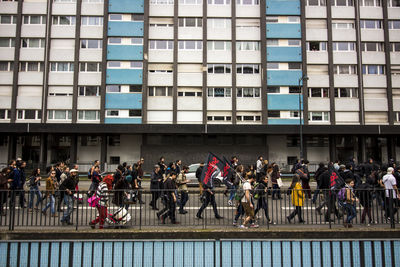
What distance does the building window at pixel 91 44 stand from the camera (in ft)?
95.9

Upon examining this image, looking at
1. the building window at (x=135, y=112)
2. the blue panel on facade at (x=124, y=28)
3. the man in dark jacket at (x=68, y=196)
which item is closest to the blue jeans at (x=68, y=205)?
the man in dark jacket at (x=68, y=196)

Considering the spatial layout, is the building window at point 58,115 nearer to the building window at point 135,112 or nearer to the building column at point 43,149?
the building column at point 43,149

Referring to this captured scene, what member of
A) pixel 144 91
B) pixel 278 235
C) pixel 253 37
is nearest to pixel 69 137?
pixel 144 91

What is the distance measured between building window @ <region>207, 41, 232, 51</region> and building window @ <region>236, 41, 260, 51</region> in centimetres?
99

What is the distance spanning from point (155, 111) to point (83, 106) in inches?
303

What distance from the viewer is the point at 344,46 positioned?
30.0 meters

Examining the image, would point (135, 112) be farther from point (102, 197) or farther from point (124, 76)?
point (102, 197)

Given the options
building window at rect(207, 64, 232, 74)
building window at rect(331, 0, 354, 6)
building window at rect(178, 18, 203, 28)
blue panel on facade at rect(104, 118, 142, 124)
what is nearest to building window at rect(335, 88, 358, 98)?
building window at rect(331, 0, 354, 6)

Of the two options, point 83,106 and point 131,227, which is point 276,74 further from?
point 131,227

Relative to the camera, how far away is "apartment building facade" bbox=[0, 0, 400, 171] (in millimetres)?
28750

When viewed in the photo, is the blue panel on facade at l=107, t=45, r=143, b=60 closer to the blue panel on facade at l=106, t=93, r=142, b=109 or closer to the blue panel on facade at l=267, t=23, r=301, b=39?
the blue panel on facade at l=106, t=93, r=142, b=109

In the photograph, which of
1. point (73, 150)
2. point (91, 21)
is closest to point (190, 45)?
point (91, 21)

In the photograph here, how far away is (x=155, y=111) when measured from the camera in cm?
2881

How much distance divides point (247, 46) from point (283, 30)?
4309 mm
